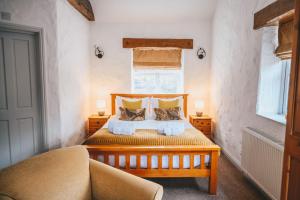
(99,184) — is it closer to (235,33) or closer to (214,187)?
(214,187)

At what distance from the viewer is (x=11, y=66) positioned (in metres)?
2.57

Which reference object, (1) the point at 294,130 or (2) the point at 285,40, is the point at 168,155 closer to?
(1) the point at 294,130

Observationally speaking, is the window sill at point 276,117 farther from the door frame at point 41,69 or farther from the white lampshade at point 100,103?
the white lampshade at point 100,103

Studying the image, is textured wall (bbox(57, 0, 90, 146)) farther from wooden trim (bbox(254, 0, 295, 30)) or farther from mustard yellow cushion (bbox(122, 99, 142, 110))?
wooden trim (bbox(254, 0, 295, 30))

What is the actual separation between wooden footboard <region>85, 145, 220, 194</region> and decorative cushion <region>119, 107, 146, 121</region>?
1.19m

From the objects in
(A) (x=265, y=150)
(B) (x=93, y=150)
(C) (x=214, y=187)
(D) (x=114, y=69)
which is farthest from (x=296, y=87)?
(D) (x=114, y=69)

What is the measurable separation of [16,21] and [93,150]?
1857 mm

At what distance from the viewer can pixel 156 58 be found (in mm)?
4383

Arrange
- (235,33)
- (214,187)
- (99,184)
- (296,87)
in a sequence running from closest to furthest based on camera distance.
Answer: (296,87)
(99,184)
(214,187)
(235,33)

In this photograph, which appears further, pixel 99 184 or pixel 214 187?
pixel 214 187

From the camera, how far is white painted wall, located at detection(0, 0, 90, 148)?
259 cm

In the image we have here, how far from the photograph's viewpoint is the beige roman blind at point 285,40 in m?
2.06

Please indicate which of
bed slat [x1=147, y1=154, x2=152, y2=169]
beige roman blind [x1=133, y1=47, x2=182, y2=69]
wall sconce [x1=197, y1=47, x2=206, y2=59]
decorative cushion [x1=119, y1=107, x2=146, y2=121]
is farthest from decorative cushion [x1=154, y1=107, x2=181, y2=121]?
wall sconce [x1=197, y1=47, x2=206, y2=59]

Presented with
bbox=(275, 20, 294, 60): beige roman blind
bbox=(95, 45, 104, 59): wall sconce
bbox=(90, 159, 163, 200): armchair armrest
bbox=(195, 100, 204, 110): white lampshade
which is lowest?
bbox=(90, 159, 163, 200): armchair armrest
